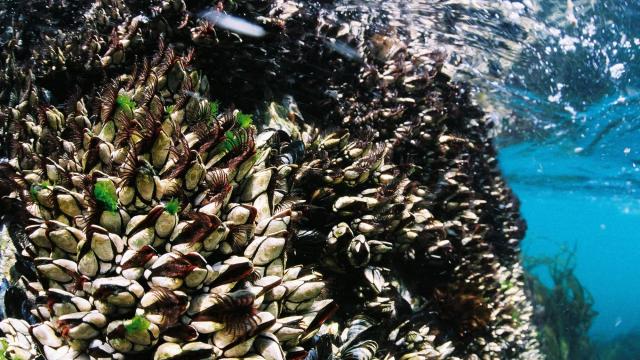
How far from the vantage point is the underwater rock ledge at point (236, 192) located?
2.01 metres

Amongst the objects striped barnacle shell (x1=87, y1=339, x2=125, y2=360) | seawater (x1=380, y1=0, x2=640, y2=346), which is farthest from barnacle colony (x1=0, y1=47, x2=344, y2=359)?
seawater (x1=380, y1=0, x2=640, y2=346)

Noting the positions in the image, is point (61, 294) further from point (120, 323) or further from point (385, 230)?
point (385, 230)

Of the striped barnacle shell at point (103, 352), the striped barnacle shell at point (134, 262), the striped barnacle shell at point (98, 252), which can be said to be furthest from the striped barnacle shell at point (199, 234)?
the striped barnacle shell at point (103, 352)

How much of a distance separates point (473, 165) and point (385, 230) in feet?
10.4

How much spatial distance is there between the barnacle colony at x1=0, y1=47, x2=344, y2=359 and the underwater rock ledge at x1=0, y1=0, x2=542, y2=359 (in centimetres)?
1

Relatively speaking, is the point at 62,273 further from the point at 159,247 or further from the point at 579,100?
the point at 579,100

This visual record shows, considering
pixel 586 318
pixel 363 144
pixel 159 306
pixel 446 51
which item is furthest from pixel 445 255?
pixel 586 318

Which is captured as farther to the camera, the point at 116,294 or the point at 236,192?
the point at 236,192

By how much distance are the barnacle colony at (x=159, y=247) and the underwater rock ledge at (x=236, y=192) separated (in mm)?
10

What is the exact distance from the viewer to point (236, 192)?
256 cm

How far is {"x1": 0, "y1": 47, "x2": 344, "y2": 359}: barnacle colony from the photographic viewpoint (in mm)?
1943

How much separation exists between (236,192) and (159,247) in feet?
1.85

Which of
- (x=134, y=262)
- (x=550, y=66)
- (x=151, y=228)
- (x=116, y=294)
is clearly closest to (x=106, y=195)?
(x=151, y=228)

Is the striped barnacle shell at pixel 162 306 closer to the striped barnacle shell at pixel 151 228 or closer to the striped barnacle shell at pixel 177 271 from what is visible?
the striped barnacle shell at pixel 177 271
